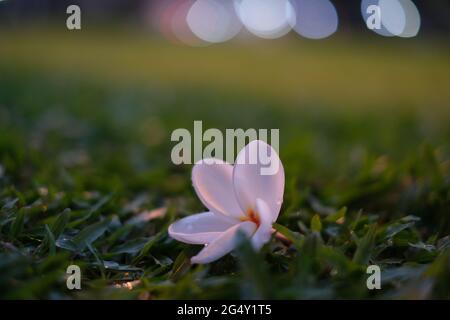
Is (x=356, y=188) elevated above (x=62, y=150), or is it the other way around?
(x=62, y=150)

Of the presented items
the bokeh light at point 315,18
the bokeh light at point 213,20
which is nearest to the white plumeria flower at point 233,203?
the bokeh light at point 213,20

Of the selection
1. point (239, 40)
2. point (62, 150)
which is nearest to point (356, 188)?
point (62, 150)

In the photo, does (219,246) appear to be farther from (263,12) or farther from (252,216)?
(263,12)

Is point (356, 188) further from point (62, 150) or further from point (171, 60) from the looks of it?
point (171, 60)

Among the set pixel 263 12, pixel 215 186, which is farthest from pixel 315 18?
pixel 215 186

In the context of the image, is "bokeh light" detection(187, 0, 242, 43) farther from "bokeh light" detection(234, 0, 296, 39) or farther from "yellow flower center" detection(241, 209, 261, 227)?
"yellow flower center" detection(241, 209, 261, 227)

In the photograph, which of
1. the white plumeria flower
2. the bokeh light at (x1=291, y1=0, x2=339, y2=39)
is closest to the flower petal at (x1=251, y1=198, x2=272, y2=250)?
the white plumeria flower
